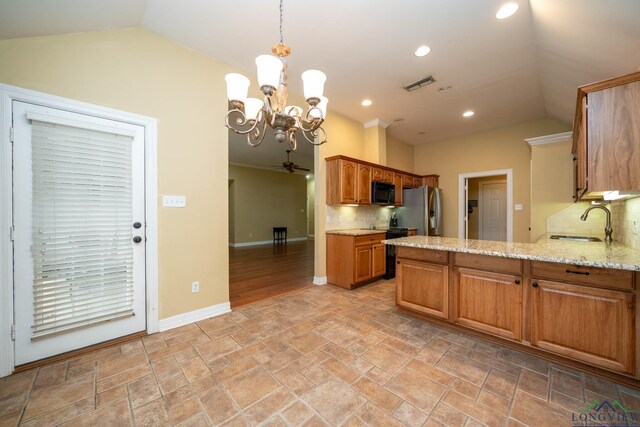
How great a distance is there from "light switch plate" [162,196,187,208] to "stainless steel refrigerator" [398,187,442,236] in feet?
14.2

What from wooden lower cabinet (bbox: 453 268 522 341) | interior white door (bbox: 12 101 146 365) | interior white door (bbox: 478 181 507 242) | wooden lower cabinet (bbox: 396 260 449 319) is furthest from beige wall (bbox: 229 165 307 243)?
wooden lower cabinet (bbox: 453 268 522 341)

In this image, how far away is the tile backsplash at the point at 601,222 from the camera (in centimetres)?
221

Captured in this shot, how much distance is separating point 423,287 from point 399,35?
8.57 ft

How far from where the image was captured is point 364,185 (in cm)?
430

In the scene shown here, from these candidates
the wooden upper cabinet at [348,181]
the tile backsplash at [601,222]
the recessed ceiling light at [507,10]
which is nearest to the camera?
the recessed ceiling light at [507,10]

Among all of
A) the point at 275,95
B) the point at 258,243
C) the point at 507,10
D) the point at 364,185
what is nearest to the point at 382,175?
the point at 364,185

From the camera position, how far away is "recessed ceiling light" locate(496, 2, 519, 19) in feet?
6.68

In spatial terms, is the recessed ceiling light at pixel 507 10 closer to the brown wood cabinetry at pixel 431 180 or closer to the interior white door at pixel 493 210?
the brown wood cabinetry at pixel 431 180

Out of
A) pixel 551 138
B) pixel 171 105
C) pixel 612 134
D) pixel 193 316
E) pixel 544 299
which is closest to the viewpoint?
pixel 612 134

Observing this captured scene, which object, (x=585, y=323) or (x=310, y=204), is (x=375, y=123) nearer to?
(x=585, y=323)

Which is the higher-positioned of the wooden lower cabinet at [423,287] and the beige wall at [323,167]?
the beige wall at [323,167]

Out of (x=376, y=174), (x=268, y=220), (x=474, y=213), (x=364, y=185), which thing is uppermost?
(x=376, y=174)

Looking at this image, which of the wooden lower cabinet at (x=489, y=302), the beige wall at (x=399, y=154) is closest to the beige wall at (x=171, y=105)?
the wooden lower cabinet at (x=489, y=302)

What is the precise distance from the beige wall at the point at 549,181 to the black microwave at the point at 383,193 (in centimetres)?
222
